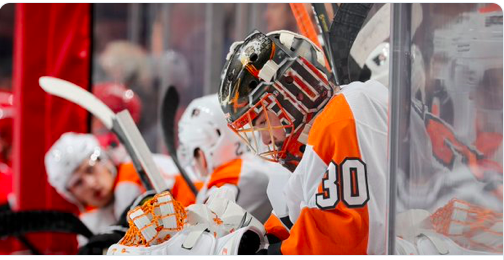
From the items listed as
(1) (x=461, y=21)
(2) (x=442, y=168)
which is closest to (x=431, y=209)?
(2) (x=442, y=168)

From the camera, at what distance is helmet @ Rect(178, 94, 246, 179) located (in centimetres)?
174

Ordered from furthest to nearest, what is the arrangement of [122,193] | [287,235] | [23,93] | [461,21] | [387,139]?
[23,93], [122,193], [287,235], [387,139], [461,21]

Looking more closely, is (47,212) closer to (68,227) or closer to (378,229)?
(68,227)

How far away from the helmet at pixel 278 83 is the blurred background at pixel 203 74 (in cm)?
12

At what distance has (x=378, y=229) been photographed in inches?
42.6

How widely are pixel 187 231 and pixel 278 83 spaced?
27 centimetres

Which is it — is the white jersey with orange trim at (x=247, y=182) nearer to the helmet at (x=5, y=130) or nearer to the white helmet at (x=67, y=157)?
the white helmet at (x=67, y=157)

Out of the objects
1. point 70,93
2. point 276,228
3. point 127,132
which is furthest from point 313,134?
point 70,93

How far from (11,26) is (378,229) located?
304 cm

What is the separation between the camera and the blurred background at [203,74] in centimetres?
92

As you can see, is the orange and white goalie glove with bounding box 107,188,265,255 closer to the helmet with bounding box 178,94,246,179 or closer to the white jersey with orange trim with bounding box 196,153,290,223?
the white jersey with orange trim with bounding box 196,153,290,223

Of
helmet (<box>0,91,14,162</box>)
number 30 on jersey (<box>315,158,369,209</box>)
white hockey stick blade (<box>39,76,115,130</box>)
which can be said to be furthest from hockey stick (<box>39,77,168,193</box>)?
helmet (<box>0,91,14,162</box>)

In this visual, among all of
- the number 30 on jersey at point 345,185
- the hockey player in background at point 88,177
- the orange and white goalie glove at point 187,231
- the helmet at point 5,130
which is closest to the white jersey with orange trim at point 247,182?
the orange and white goalie glove at point 187,231

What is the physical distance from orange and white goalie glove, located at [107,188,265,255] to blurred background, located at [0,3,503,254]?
0.27 metres
